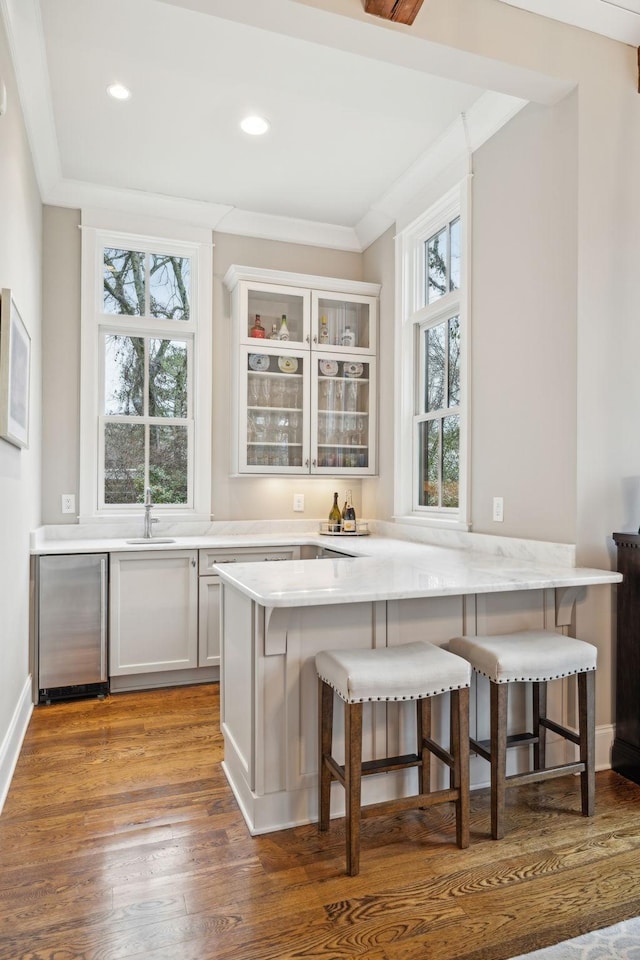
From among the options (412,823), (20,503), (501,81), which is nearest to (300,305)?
(501,81)

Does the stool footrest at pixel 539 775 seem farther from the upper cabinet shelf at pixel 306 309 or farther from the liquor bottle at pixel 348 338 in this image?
the liquor bottle at pixel 348 338

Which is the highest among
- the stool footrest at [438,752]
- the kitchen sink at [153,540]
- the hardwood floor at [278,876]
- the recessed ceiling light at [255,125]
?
the recessed ceiling light at [255,125]

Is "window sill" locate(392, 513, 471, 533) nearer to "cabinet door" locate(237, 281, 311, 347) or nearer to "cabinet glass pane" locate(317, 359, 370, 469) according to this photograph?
"cabinet glass pane" locate(317, 359, 370, 469)

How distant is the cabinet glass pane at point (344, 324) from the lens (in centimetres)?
432

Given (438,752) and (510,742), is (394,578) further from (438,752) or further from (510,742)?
(510,742)

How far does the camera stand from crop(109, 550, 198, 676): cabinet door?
3.45m

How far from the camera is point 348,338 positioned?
14.4ft

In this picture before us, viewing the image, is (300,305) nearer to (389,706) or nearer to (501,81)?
(501,81)

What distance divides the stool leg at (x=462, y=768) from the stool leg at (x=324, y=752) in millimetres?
418

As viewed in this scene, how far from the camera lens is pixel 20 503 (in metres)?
2.86

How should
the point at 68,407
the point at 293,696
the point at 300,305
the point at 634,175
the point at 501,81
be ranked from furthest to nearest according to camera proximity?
the point at 300,305 < the point at 68,407 < the point at 634,175 < the point at 501,81 < the point at 293,696

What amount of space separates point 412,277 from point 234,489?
6.25 ft

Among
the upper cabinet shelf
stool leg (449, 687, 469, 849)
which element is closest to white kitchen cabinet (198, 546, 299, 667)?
the upper cabinet shelf

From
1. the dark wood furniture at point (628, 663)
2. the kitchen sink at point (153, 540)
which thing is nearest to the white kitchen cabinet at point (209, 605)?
the kitchen sink at point (153, 540)
